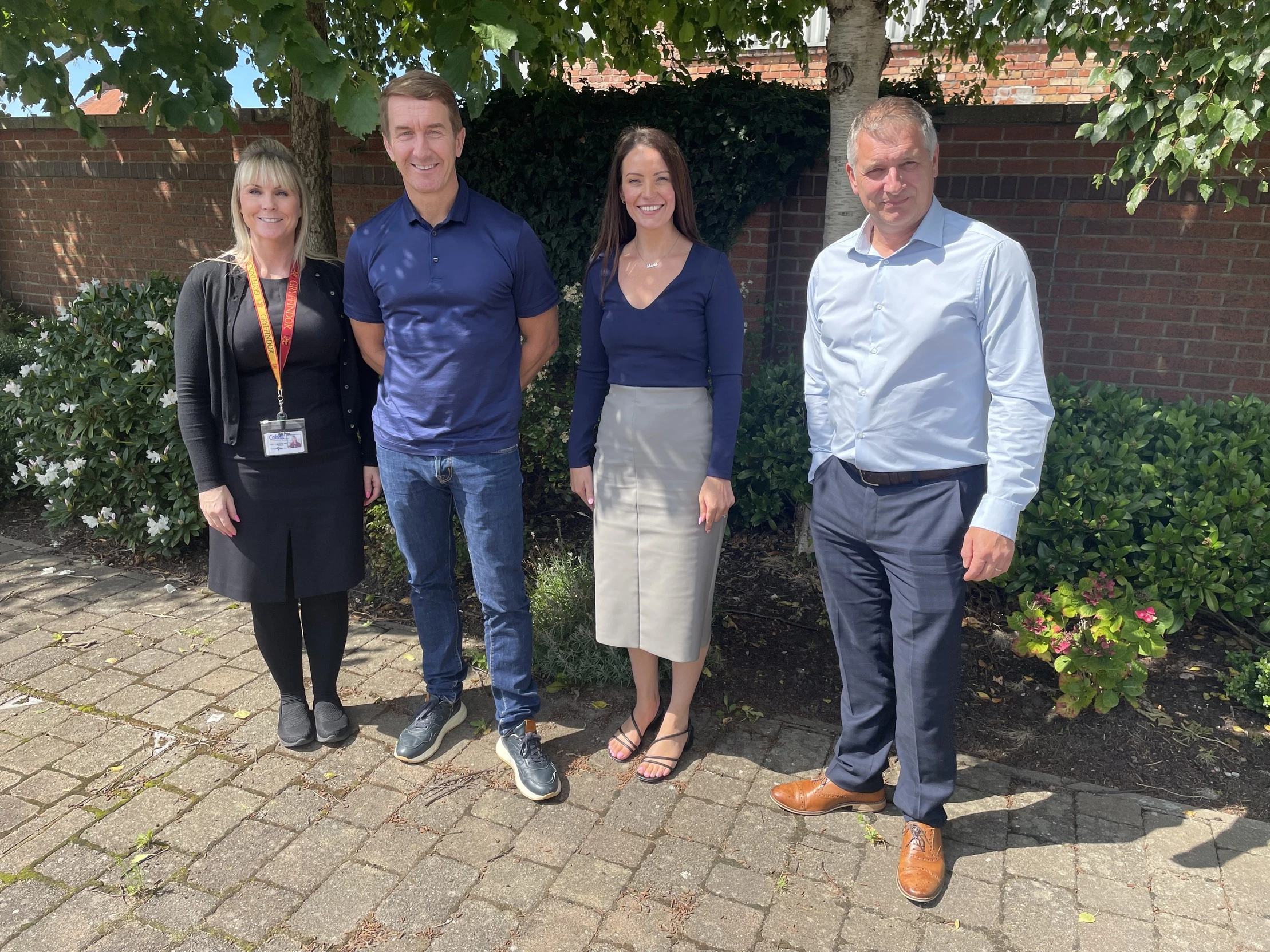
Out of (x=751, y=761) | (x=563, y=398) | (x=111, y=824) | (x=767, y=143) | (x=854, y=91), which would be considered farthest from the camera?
(x=767, y=143)

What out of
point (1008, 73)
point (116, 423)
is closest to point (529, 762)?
point (116, 423)

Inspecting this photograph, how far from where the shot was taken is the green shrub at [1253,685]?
3.41m

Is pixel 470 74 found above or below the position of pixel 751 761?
above

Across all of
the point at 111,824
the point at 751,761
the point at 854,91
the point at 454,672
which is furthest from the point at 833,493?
the point at 111,824

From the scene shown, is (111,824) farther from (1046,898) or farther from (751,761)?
(1046,898)

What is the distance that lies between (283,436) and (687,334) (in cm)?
136

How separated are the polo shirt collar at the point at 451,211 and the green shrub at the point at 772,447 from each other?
2.06 meters

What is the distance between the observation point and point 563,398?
4.71 metres

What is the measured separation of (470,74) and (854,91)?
179 centimetres

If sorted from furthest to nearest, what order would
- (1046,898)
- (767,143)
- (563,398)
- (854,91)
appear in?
(767,143) → (563,398) → (854,91) → (1046,898)

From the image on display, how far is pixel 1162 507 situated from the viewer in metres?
3.82

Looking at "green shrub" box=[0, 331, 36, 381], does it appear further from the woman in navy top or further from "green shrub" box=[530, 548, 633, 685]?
A: the woman in navy top

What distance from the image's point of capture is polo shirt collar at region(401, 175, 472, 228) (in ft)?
9.23

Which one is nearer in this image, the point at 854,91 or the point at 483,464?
the point at 483,464
